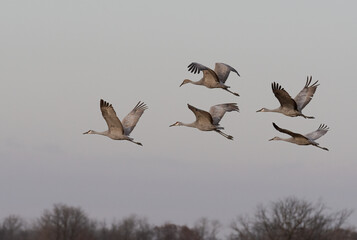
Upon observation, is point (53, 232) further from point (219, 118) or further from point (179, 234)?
point (219, 118)

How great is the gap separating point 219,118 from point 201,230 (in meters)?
154

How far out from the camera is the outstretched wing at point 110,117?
37516 millimetres

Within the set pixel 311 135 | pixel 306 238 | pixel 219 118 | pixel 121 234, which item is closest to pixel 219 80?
pixel 219 118

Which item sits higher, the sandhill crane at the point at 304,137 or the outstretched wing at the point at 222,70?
the outstretched wing at the point at 222,70

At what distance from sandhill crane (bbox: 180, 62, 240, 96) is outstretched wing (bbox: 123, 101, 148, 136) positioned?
2608mm

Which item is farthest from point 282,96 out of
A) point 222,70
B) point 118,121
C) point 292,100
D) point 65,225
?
point 65,225

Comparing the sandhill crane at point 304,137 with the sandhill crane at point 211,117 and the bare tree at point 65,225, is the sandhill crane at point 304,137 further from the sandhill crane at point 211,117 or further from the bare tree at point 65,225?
the bare tree at point 65,225

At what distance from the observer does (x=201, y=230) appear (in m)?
193

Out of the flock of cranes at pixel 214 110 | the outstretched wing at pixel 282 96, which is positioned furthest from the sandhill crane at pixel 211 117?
the outstretched wing at pixel 282 96

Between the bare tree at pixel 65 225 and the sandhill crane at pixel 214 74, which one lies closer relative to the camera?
the sandhill crane at pixel 214 74

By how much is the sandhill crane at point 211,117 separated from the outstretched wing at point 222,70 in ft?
4.04

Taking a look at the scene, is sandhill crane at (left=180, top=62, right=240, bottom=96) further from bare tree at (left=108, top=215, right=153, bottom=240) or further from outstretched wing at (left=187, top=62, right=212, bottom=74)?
bare tree at (left=108, top=215, right=153, bottom=240)

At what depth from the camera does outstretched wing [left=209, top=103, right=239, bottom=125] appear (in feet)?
134

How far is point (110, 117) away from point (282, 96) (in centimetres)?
639
